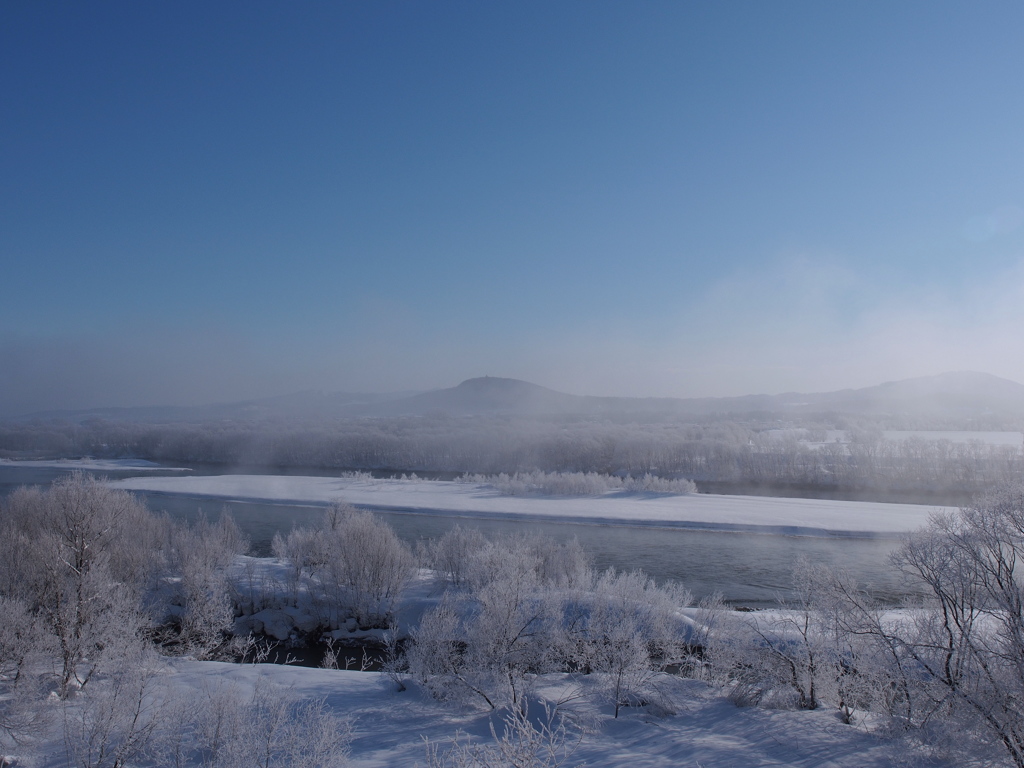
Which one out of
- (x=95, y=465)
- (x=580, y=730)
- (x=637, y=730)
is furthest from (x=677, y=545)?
(x=95, y=465)

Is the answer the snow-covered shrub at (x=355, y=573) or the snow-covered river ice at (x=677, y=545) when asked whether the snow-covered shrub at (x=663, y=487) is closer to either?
the snow-covered river ice at (x=677, y=545)

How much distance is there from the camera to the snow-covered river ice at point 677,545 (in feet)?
69.4

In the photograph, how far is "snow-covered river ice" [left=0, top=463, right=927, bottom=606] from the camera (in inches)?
833

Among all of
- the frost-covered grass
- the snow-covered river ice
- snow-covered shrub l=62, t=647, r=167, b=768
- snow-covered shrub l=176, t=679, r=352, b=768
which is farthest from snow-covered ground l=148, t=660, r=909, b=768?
the snow-covered river ice

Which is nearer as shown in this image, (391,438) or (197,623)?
(197,623)

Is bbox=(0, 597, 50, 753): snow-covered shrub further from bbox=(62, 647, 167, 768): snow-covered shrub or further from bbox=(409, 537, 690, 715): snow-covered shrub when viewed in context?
bbox=(409, 537, 690, 715): snow-covered shrub

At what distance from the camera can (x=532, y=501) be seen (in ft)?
127

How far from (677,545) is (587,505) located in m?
10.0

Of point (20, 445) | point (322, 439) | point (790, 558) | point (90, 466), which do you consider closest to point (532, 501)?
point (790, 558)

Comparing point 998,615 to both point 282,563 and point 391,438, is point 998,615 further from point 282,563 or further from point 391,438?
point 391,438

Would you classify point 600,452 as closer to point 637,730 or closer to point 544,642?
point 544,642

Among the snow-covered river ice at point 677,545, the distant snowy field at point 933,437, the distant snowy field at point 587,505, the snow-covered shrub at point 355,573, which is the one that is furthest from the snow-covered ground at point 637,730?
the distant snowy field at point 933,437

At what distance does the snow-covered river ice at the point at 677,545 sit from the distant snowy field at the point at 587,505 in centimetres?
58

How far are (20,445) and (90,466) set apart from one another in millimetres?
31790
